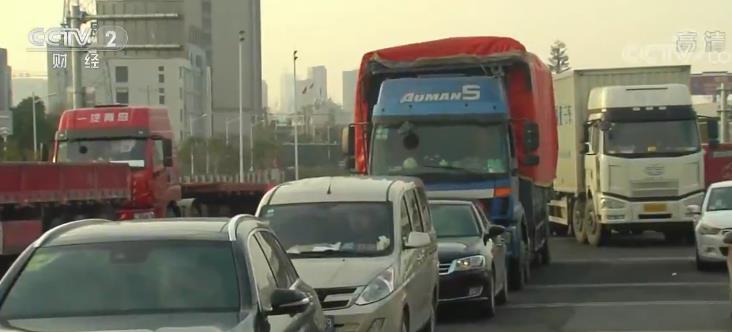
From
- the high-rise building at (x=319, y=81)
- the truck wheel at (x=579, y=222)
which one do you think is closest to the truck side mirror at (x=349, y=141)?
the truck wheel at (x=579, y=222)

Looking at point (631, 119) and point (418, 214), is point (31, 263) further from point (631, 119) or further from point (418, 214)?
point (631, 119)

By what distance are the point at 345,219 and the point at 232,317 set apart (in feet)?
16.5

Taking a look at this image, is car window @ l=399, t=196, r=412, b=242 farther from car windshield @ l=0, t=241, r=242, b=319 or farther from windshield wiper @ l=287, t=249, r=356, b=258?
car windshield @ l=0, t=241, r=242, b=319

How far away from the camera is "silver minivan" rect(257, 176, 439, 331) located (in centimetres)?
968

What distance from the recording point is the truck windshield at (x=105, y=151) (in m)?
25.9

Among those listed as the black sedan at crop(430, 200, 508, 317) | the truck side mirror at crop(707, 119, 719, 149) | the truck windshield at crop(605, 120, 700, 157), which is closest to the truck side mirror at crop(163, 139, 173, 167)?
the truck windshield at crop(605, 120, 700, 157)

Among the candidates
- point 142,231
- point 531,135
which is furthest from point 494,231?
point 142,231

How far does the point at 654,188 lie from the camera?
26859mm

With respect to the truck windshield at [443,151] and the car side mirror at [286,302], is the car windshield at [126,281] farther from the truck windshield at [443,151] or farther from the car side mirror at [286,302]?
the truck windshield at [443,151]

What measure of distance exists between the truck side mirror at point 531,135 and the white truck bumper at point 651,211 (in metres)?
8.64

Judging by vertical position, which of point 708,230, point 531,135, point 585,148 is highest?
point 531,135

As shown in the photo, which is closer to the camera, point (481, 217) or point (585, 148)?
point (481, 217)

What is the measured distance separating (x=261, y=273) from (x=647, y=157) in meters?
20.9

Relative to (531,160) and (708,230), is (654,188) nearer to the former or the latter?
(708,230)
